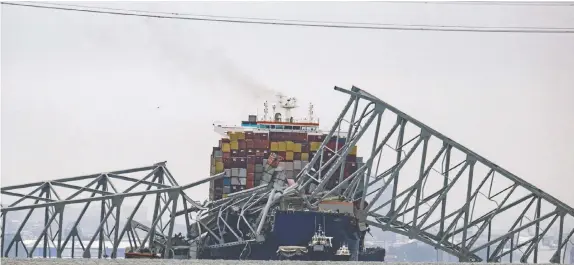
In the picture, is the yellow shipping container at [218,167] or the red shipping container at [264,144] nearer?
the yellow shipping container at [218,167]

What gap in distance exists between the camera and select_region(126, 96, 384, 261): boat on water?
50.2m

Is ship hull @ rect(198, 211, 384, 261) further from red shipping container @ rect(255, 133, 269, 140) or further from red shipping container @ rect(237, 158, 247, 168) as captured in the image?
red shipping container @ rect(255, 133, 269, 140)

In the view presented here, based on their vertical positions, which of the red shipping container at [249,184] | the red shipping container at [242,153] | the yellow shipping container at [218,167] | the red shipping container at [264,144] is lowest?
the red shipping container at [249,184]

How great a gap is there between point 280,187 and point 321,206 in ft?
8.96

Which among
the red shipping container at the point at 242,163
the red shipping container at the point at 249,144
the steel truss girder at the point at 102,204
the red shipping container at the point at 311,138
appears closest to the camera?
the steel truss girder at the point at 102,204

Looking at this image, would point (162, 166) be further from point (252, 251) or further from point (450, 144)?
point (450, 144)

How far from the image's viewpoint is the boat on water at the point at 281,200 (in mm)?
50156

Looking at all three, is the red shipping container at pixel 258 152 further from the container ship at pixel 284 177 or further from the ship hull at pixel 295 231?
the ship hull at pixel 295 231

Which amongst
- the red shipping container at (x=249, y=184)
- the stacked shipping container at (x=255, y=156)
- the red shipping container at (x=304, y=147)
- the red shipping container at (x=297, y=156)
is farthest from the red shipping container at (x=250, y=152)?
the red shipping container at (x=304, y=147)

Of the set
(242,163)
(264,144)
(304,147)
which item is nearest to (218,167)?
(242,163)

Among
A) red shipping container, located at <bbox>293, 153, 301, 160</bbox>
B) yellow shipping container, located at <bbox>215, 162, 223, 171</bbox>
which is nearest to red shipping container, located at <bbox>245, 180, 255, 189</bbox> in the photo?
yellow shipping container, located at <bbox>215, 162, 223, 171</bbox>

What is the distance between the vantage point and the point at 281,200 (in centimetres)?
5091

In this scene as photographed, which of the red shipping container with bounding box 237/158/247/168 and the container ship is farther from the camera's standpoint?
the red shipping container with bounding box 237/158/247/168

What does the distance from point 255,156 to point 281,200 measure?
877 cm
